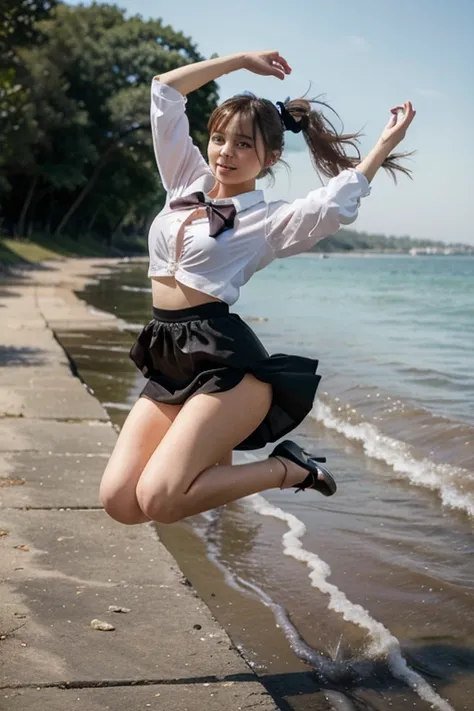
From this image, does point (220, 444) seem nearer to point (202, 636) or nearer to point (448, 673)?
point (202, 636)

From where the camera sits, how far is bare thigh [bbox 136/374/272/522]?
359cm

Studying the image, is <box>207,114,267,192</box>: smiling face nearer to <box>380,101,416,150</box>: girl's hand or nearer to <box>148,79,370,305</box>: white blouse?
<box>148,79,370,305</box>: white blouse

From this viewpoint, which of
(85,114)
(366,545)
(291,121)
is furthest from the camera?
(85,114)

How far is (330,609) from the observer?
472 centimetres

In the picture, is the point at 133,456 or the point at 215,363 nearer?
the point at 215,363

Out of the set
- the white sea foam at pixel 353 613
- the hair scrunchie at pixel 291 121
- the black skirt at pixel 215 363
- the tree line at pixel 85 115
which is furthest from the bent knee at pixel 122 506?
the tree line at pixel 85 115

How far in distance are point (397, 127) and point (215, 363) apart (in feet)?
3.48

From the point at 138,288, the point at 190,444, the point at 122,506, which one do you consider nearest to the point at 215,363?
the point at 190,444

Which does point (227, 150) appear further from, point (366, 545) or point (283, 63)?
point (366, 545)

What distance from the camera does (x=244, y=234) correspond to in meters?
3.71

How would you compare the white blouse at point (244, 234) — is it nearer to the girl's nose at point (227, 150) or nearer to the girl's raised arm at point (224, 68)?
the girl's nose at point (227, 150)

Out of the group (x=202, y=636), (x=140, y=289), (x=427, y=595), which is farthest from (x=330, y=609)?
(x=140, y=289)

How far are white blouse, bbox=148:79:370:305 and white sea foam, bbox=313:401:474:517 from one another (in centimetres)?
337

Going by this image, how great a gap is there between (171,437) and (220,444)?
0.18 metres
